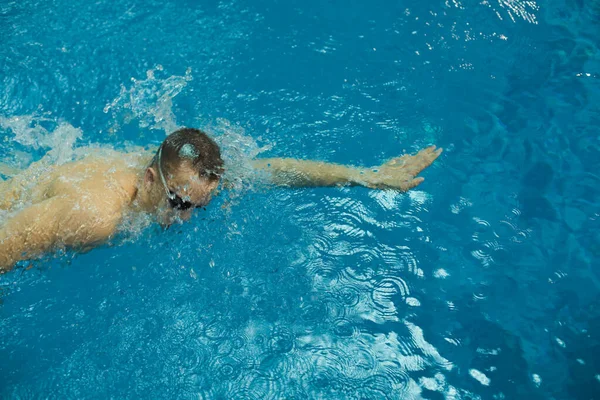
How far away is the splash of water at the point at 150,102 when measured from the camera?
4191 mm

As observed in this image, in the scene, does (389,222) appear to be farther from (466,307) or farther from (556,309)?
(556,309)

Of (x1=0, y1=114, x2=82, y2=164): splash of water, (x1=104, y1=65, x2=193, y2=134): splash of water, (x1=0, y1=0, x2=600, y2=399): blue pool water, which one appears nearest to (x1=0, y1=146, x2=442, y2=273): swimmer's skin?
(x1=0, y1=0, x2=600, y2=399): blue pool water

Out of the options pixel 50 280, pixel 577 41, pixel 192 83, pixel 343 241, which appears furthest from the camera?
pixel 577 41

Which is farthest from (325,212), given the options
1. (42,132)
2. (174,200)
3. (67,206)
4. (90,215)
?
(42,132)

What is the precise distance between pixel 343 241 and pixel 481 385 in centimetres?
121

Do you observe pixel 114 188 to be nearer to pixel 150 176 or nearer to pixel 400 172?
pixel 150 176

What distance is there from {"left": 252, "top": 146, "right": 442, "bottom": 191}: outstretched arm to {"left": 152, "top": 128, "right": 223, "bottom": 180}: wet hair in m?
0.62

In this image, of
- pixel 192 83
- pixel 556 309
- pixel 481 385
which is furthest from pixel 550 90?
pixel 192 83

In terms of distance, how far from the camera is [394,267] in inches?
139

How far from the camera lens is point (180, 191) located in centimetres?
270

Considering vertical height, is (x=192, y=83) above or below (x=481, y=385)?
above

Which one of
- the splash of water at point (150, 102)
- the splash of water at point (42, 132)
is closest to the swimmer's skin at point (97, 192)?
the splash of water at point (42, 132)

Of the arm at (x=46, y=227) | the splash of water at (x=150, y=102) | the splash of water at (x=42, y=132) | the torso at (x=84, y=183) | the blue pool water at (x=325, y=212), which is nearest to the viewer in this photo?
the arm at (x=46, y=227)

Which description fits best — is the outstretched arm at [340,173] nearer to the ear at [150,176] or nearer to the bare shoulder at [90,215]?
the ear at [150,176]
